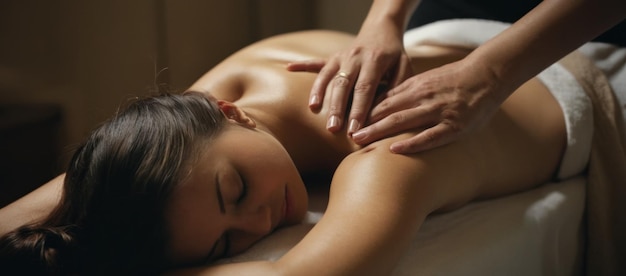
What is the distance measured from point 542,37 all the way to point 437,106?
0.21 metres

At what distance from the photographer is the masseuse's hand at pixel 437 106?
2.98 ft

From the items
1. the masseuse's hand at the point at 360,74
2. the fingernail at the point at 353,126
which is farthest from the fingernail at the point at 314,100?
the fingernail at the point at 353,126

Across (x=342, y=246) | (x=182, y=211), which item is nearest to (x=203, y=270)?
(x=182, y=211)

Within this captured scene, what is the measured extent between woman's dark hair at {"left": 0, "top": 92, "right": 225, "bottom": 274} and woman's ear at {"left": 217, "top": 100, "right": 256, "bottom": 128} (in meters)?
0.14

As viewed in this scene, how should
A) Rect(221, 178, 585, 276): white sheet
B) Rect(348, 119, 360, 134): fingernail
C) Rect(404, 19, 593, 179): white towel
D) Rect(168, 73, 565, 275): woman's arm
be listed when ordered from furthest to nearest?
Rect(404, 19, 593, 179): white towel, Rect(348, 119, 360, 134): fingernail, Rect(221, 178, 585, 276): white sheet, Rect(168, 73, 565, 275): woman's arm

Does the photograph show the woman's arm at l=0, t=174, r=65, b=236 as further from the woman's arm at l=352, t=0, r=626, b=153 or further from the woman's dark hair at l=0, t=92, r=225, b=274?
the woman's arm at l=352, t=0, r=626, b=153

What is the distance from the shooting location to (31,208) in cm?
99

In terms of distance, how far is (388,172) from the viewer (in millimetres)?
837

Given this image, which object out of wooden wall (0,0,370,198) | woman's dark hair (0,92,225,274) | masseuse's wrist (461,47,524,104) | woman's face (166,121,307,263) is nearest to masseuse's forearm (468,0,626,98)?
masseuse's wrist (461,47,524,104)

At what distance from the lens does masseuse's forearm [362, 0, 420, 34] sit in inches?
45.3

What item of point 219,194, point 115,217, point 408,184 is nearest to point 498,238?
point 408,184

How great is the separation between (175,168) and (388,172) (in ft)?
0.88

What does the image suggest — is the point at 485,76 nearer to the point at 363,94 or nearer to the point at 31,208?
the point at 363,94

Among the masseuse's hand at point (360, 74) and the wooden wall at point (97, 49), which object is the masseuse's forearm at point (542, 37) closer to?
the masseuse's hand at point (360, 74)
